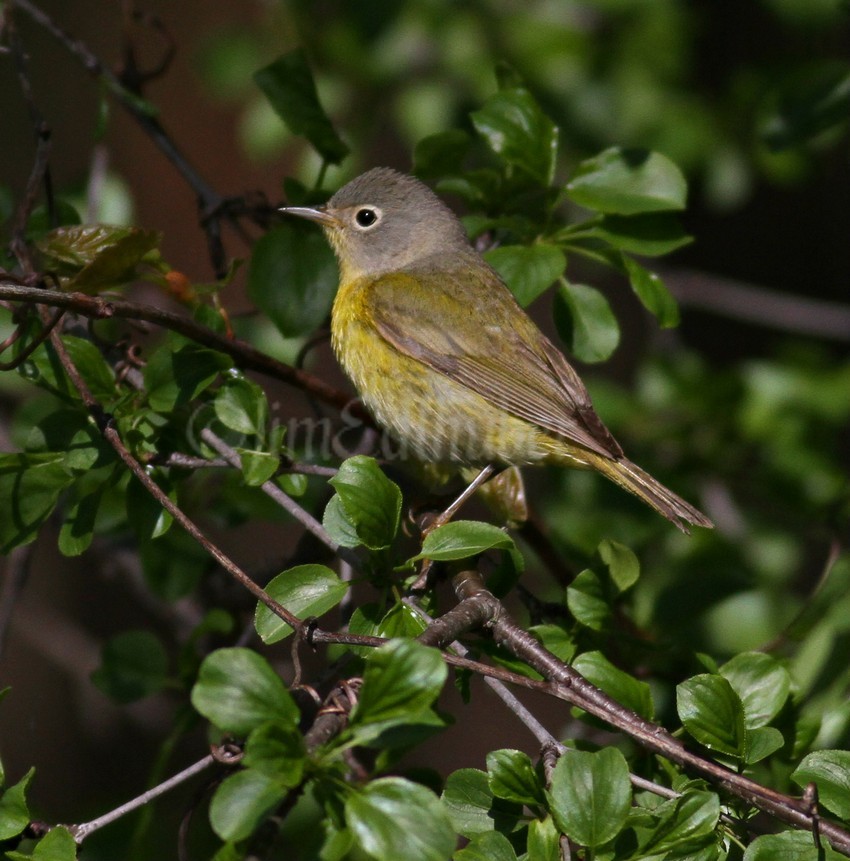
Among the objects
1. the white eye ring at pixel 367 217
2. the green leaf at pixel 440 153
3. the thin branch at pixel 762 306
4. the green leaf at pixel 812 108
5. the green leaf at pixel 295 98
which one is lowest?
the thin branch at pixel 762 306

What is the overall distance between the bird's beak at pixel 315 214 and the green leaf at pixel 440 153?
31 centimetres

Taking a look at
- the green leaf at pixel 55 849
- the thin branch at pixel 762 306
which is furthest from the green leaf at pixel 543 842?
the thin branch at pixel 762 306

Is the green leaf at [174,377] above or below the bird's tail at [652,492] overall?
above

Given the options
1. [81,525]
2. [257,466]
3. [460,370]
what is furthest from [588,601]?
[460,370]

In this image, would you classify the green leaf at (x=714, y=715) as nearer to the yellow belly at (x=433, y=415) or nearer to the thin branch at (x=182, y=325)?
the thin branch at (x=182, y=325)

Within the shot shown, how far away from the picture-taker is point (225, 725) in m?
1.54

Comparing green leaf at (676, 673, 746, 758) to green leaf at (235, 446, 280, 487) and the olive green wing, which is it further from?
the olive green wing

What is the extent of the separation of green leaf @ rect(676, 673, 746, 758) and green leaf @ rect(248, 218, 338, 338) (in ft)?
4.64

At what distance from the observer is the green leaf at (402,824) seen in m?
1.48

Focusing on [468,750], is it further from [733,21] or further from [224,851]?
[224,851]

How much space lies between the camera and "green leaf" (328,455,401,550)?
1.95 meters

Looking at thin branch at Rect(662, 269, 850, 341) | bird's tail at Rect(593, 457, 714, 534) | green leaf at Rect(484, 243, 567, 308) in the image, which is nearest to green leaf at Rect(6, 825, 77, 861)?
green leaf at Rect(484, 243, 567, 308)

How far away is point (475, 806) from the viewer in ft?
6.26

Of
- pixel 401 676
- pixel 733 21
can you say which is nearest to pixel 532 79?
pixel 733 21
